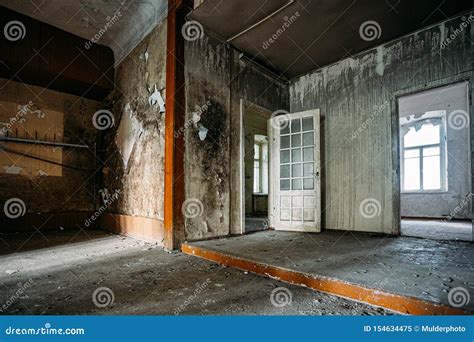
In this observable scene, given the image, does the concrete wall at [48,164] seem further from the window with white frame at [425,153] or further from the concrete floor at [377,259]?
the window with white frame at [425,153]

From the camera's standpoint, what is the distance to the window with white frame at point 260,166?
885cm

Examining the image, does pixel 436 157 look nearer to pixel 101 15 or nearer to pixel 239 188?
pixel 239 188

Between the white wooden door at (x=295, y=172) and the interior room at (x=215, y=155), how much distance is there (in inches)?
1.1

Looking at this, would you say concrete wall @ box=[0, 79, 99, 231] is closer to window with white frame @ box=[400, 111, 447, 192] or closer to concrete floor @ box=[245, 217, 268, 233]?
concrete floor @ box=[245, 217, 268, 233]

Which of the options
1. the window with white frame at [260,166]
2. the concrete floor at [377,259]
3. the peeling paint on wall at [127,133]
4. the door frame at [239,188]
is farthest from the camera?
the window with white frame at [260,166]

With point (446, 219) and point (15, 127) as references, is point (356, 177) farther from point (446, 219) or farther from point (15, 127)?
point (15, 127)

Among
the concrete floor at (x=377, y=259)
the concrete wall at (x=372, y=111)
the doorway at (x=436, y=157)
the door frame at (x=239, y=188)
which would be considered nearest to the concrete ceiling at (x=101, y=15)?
the door frame at (x=239, y=188)

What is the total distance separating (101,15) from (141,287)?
14.1 feet

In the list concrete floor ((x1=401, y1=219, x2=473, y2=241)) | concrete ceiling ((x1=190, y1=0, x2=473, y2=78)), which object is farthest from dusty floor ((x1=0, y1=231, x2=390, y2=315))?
concrete ceiling ((x1=190, y1=0, x2=473, y2=78))

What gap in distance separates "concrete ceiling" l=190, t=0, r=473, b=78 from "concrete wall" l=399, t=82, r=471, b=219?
348 centimetres

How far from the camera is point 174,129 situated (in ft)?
10.4

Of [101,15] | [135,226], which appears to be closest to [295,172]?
[135,226]

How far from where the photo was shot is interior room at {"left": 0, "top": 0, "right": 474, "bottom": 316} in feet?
6.13

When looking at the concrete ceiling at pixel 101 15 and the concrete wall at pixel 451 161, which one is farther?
the concrete wall at pixel 451 161
